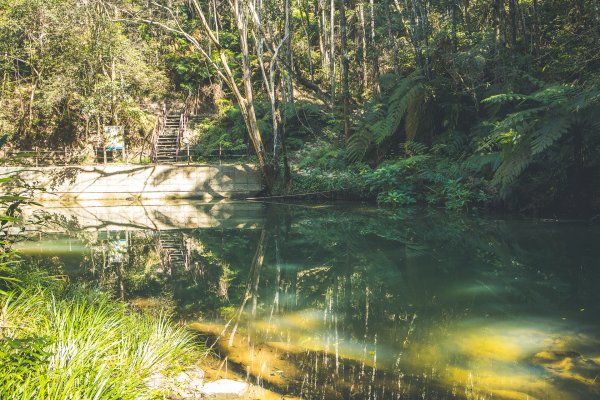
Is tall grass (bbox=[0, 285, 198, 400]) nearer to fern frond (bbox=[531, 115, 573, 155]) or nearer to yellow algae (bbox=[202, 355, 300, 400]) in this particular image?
yellow algae (bbox=[202, 355, 300, 400])

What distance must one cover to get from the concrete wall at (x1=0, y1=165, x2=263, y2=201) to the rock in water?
40.9 ft

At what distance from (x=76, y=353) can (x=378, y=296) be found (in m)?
3.18

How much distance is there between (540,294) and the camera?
4719 mm

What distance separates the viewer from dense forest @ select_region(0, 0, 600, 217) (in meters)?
8.79

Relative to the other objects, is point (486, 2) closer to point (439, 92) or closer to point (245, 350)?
point (439, 92)

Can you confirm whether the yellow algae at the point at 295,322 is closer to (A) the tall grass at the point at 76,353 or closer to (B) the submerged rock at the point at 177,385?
(A) the tall grass at the point at 76,353

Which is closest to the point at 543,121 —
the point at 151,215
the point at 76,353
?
the point at 76,353

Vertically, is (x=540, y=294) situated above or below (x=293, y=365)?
above

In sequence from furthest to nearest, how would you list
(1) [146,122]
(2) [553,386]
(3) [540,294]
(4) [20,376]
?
(1) [146,122] < (3) [540,294] < (2) [553,386] < (4) [20,376]

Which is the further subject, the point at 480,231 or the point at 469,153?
the point at 469,153

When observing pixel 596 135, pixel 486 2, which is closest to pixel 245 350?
pixel 596 135

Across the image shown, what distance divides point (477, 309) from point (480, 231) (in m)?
4.08

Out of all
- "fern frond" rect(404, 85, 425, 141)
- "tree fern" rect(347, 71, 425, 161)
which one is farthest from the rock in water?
"fern frond" rect(404, 85, 425, 141)

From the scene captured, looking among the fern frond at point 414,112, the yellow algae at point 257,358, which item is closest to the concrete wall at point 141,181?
the fern frond at point 414,112
